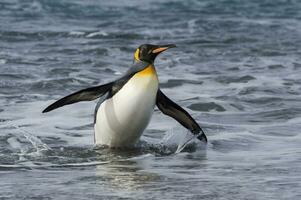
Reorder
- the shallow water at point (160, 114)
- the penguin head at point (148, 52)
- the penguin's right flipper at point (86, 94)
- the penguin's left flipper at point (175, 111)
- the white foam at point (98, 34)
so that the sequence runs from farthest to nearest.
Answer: the white foam at point (98, 34) < the penguin's left flipper at point (175, 111) < the penguin head at point (148, 52) < the penguin's right flipper at point (86, 94) < the shallow water at point (160, 114)

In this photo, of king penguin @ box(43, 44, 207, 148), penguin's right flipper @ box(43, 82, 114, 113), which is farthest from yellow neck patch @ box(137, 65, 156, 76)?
penguin's right flipper @ box(43, 82, 114, 113)

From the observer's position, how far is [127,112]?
6.36 metres

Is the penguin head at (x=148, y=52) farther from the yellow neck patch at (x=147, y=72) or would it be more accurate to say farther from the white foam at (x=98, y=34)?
the white foam at (x=98, y=34)

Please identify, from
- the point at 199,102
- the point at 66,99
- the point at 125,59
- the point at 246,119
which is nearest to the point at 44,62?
the point at 125,59

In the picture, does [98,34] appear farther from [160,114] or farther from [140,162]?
[140,162]

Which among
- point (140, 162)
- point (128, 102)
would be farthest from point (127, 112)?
point (140, 162)

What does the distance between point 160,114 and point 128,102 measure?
5.47 feet

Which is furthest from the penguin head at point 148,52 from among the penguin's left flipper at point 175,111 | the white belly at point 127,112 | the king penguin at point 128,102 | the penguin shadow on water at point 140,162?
the penguin shadow on water at point 140,162

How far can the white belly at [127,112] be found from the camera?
6328mm

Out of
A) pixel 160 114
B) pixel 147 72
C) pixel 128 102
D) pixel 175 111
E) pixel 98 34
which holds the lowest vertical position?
pixel 98 34

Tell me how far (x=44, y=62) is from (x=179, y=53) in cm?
250

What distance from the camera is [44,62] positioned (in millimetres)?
11906

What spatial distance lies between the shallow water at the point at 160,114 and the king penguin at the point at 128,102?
5.9 inches

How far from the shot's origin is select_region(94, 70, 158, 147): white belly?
6328mm
